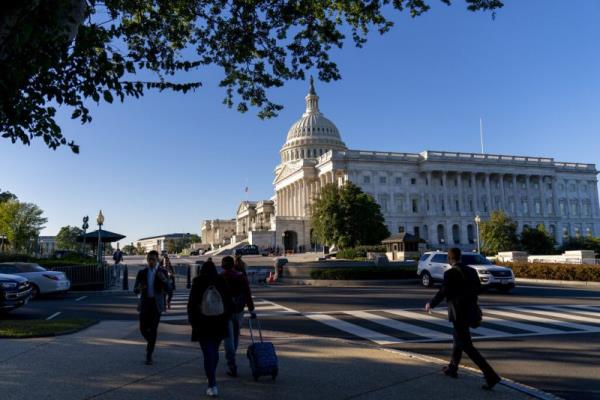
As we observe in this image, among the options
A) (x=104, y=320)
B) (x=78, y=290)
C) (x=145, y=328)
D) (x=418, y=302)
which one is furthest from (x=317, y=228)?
(x=145, y=328)

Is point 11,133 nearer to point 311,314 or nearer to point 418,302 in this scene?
point 311,314

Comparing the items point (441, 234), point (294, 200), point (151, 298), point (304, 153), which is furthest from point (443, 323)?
point (304, 153)

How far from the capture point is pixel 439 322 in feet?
43.1

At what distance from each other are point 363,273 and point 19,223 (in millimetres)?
61098

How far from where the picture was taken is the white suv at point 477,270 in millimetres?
21547

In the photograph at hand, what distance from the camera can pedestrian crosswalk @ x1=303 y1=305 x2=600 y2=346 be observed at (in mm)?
11289

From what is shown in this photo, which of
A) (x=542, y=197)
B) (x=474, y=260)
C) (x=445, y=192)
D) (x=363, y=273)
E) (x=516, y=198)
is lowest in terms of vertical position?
(x=363, y=273)

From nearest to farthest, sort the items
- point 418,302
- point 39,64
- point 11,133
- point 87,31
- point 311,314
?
point 39,64
point 87,31
point 11,133
point 311,314
point 418,302

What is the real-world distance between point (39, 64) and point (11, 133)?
4.73 ft

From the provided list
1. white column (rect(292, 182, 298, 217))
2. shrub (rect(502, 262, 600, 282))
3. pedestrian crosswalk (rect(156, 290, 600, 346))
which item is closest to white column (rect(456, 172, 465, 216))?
white column (rect(292, 182, 298, 217))

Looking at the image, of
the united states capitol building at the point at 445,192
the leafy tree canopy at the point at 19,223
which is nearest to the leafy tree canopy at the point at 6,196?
the leafy tree canopy at the point at 19,223

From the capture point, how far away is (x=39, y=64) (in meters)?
5.47

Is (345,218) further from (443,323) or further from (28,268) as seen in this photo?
(443,323)

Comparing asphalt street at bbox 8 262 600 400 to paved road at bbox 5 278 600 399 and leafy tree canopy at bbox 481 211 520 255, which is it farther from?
leafy tree canopy at bbox 481 211 520 255
